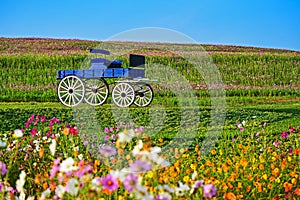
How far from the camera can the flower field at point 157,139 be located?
2.83 m

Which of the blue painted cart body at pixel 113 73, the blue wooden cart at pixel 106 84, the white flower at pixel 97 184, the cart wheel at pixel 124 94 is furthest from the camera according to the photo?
the cart wheel at pixel 124 94

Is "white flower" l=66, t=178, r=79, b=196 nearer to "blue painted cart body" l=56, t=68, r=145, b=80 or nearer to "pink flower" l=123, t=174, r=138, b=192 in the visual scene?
"pink flower" l=123, t=174, r=138, b=192

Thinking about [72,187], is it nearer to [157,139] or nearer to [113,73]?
[157,139]

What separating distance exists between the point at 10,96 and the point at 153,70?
6.31 meters

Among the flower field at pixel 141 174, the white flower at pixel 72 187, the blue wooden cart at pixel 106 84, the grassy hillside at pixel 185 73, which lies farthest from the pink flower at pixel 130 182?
the grassy hillside at pixel 185 73

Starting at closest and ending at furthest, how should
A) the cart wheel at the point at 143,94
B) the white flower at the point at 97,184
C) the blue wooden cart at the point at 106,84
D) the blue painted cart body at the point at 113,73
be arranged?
the white flower at the point at 97,184 < the blue painted cart body at the point at 113,73 < the blue wooden cart at the point at 106,84 < the cart wheel at the point at 143,94

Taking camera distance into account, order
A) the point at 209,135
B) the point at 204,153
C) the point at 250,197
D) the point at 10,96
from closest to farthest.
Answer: the point at 250,197 < the point at 204,153 < the point at 209,135 < the point at 10,96

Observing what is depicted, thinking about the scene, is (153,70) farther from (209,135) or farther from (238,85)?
(209,135)

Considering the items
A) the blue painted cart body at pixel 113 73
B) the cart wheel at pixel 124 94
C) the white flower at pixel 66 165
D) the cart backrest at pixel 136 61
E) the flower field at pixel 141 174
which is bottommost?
the flower field at pixel 141 174

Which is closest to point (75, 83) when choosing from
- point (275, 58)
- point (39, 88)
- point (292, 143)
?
point (292, 143)

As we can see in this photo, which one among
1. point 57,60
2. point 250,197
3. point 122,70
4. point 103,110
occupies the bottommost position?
point 250,197

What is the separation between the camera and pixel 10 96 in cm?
1415

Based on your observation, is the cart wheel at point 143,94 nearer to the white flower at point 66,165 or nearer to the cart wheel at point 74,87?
the cart wheel at point 74,87

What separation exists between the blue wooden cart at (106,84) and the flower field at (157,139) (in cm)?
33
